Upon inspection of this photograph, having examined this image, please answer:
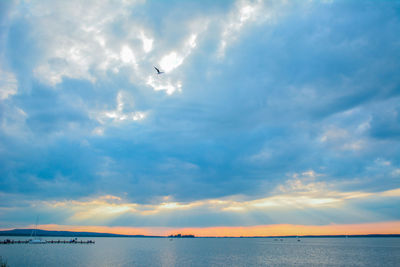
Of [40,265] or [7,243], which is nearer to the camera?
[40,265]

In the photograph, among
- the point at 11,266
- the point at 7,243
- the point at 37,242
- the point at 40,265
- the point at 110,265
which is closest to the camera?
the point at 11,266

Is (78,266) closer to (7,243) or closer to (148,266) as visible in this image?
(148,266)

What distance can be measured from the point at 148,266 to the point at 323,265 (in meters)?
48.6

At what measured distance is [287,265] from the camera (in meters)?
73.2

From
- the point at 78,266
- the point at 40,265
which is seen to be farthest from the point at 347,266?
the point at 40,265

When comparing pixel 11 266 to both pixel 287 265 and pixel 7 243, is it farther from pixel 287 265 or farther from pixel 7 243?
pixel 7 243

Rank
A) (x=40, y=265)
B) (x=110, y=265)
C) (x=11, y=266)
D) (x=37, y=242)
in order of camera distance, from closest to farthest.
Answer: (x=11, y=266) < (x=40, y=265) < (x=110, y=265) < (x=37, y=242)

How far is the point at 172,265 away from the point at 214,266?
11887mm

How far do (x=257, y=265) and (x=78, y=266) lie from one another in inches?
1901

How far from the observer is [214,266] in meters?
70.8


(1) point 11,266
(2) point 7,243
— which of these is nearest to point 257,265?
(1) point 11,266

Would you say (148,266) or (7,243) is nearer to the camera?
(148,266)

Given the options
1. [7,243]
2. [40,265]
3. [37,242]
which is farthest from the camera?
[37,242]

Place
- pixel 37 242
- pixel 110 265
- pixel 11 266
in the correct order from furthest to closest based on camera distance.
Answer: pixel 37 242
pixel 110 265
pixel 11 266
